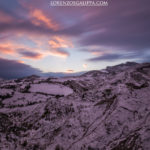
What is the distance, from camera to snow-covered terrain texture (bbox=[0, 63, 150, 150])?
10.9 metres

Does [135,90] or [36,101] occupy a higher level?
[135,90]

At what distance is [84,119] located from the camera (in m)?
14.6

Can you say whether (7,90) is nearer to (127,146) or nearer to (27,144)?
(27,144)

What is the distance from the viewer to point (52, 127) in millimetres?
14789

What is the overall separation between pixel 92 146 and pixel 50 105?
9181mm

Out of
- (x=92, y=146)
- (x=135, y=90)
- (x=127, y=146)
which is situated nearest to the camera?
(x=127, y=146)

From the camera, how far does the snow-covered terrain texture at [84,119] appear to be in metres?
10.9

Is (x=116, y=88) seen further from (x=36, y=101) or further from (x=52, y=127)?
(x=36, y=101)

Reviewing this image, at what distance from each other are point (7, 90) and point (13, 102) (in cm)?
494

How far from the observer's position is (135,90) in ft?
52.2

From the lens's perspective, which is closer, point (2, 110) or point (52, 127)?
point (52, 127)

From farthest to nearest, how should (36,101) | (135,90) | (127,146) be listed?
(36,101) → (135,90) → (127,146)

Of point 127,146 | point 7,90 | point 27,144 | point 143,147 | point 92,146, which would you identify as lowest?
point 27,144

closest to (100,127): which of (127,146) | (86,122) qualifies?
(86,122)
